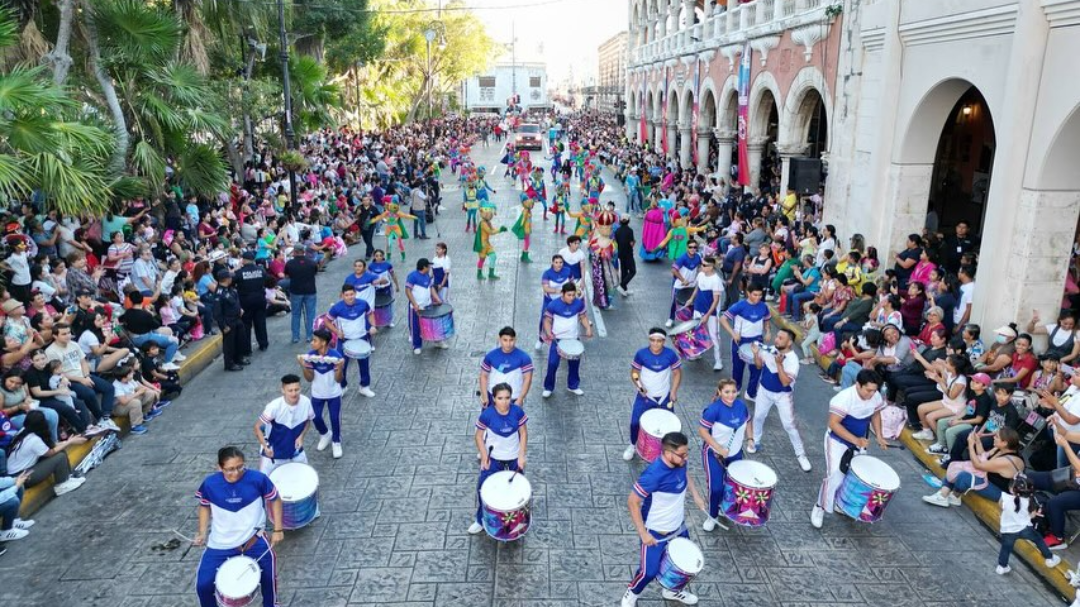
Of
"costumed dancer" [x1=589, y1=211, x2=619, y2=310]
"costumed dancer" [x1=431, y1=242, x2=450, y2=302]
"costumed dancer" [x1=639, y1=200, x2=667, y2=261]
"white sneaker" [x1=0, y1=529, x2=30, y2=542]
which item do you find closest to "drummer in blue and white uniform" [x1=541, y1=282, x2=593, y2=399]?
"costumed dancer" [x1=431, y1=242, x2=450, y2=302]

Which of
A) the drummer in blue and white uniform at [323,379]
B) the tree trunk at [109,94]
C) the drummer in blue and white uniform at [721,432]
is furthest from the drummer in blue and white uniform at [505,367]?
the tree trunk at [109,94]

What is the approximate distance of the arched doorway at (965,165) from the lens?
18516 mm

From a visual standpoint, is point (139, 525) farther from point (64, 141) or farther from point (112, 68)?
point (112, 68)

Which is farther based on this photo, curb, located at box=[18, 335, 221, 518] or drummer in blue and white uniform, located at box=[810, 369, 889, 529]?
curb, located at box=[18, 335, 221, 518]

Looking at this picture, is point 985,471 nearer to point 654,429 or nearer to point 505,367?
point 654,429

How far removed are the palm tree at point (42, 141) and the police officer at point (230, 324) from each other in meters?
2.18

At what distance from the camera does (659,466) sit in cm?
594

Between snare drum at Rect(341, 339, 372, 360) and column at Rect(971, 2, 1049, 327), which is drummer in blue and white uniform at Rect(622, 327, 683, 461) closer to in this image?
snare drum at Rect(341, 339, 372, 360)

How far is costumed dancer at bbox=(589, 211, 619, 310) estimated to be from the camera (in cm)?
1454

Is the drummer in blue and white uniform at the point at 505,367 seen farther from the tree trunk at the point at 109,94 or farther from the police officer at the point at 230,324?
the tree trunk at the point at 109,94

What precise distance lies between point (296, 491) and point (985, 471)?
667cm

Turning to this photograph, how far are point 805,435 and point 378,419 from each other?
5449 mm

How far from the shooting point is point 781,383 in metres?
8.35

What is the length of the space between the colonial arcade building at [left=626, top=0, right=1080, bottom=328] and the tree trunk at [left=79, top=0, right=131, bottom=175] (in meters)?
14.0
